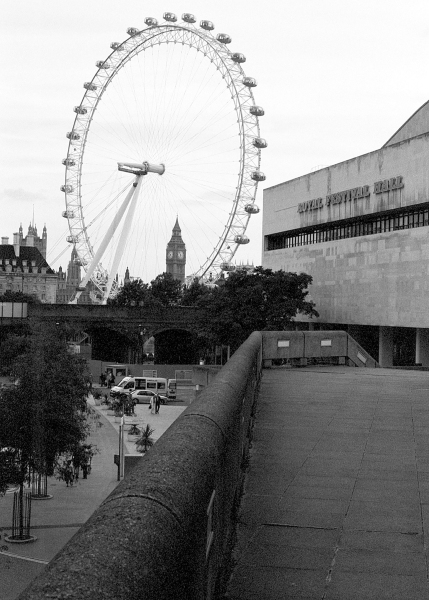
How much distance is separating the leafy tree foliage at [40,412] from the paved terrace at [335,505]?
18.1 meters

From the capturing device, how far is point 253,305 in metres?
70.2

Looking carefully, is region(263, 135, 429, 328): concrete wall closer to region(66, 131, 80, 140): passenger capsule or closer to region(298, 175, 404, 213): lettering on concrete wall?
region(298, 175, 404, 213): lettering on concrete wall

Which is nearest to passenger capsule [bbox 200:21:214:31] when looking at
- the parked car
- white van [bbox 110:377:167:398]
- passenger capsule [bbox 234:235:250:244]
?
passenger capsule [bbox 234:235:250:244]

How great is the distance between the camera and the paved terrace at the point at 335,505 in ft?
20.7

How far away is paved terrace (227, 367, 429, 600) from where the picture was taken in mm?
6297

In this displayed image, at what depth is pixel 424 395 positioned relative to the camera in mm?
17500

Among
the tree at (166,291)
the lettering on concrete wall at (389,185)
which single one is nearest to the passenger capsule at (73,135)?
the lettering on concrete wall at (389,185)

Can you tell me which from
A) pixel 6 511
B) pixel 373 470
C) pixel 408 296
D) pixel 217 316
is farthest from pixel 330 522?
pixel 217 316

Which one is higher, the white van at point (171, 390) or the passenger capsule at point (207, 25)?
the passenger capsule at point (207, 25)

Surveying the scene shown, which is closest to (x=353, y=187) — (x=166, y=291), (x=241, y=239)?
(x=241, y=239)

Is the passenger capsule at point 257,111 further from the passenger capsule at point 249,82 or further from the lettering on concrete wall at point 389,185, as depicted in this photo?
the lettering on concrete wall at point 389,185

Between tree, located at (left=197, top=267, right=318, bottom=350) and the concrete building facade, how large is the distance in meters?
2.83

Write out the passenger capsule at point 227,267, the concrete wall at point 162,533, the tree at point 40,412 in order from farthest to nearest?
the passenger capsule at point 227,267
the tree at point 40,412
the concrete wall at point 162,533

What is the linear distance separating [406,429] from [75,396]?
79.3 feet
